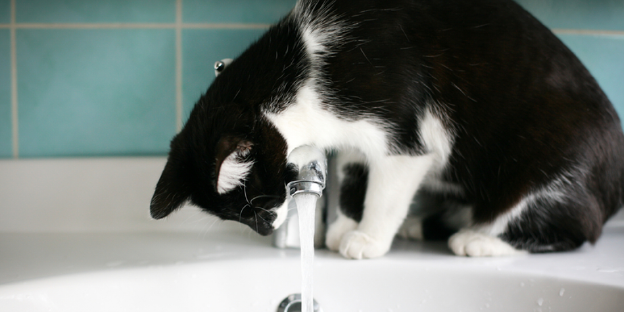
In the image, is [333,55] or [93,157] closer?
[333,55]

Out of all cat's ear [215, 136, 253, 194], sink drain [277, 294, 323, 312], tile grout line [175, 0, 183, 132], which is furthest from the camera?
tile grout line [175, 0, 183, 132]

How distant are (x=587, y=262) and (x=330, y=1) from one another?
24.5 inches

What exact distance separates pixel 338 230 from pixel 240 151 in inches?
12.6

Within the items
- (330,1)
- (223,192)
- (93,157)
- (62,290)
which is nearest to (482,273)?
(223,192)

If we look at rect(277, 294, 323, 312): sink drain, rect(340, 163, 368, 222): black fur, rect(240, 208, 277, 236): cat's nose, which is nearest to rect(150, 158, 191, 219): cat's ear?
rect(240, 208, 277, 236): cat's nose

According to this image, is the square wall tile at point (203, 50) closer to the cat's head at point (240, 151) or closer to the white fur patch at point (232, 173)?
the cat's head at point (240, 151)

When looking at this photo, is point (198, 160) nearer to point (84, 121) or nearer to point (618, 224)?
point (84, 121)

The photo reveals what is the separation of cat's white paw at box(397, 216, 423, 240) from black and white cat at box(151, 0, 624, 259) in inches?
4.3

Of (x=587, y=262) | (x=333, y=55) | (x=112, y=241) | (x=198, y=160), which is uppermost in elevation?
(x=333, y=55)

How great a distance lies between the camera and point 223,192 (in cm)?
68

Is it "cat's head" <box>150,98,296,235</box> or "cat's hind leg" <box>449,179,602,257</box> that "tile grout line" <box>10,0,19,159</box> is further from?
"cat's hind leg" <box>449,179,602,257</box>

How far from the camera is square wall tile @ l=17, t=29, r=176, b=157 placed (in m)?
0.95

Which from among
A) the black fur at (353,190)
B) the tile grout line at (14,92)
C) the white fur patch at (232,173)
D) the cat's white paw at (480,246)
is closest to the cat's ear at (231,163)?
the white fur patch at (232,173)

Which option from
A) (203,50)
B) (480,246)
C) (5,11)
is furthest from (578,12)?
(5,11)
